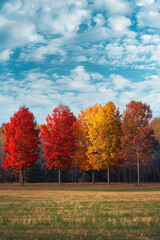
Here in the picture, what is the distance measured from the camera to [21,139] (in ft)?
137

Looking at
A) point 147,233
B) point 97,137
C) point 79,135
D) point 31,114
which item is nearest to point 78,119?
point 79,135

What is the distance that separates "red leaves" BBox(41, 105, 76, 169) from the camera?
43.4m

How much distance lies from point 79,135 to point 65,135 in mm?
5844

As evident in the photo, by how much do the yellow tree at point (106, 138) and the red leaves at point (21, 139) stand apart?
10025 millimetres

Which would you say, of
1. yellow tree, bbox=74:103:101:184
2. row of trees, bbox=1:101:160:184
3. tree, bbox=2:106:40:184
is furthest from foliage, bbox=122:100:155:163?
tree, bbox=2:106:40:184

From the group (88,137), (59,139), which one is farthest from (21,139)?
(88,137)

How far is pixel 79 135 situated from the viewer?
4897 cm

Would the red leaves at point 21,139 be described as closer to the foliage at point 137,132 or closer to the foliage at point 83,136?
the foliage at point 83,136

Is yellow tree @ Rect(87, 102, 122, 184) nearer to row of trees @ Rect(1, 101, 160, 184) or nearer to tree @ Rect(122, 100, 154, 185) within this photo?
row of trees @ Rect(1, 101, 160, 184)

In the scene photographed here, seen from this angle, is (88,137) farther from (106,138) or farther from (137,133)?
(137,133)

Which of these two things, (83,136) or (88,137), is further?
(83,136)

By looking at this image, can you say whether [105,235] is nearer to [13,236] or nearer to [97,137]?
[13,236]

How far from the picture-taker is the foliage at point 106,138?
144 feet

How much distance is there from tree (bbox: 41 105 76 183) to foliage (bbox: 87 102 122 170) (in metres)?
3.64
